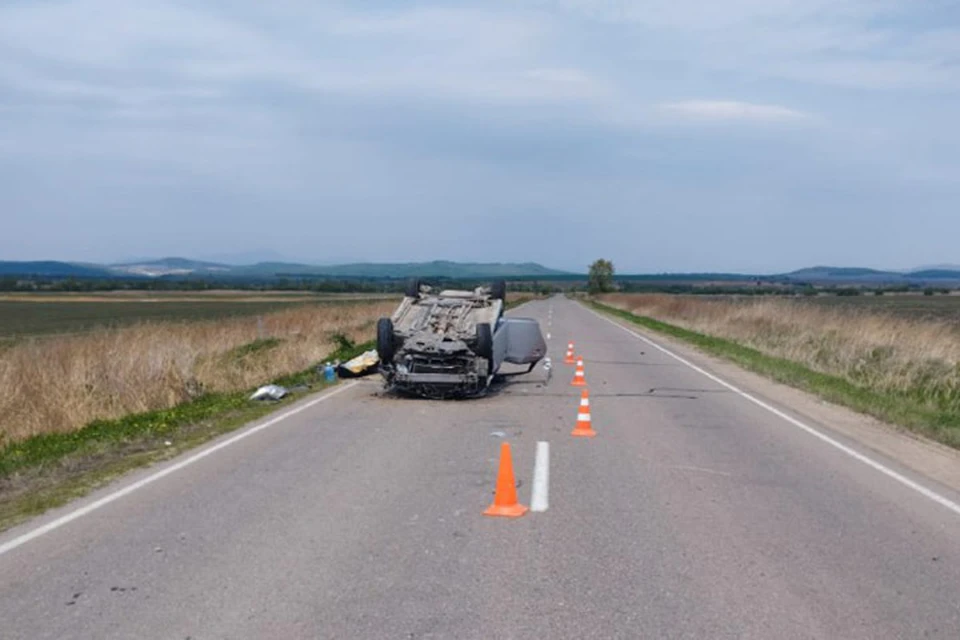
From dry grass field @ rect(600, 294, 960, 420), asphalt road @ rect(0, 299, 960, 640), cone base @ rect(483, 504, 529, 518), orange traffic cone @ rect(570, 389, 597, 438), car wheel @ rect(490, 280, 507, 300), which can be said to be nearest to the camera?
asphalt road @ rect(0, 299, 960, 640)

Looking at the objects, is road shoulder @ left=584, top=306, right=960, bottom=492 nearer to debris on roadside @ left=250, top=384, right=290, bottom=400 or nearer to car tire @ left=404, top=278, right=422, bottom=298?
car tire @ left=404, top=278, right=422, bottom=298

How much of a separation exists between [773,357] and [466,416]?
14924 mm

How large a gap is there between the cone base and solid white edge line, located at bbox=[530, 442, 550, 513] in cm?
17

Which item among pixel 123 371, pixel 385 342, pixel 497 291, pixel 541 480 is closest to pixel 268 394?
pixel 385 342

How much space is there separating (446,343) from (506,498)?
8318mm

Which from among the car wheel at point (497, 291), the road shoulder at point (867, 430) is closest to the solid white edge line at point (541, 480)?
the road shoulder at point (867, 430)

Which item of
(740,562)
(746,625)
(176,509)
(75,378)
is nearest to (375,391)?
(75,378)

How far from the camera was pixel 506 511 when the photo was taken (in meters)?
8.38

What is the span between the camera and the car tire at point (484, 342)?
16.9 meters

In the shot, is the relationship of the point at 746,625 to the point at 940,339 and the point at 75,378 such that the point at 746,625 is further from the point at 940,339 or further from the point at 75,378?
the point at 940,339

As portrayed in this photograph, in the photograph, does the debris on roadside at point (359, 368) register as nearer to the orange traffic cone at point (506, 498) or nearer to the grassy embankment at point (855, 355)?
the grassy embankment at point (855, 355)

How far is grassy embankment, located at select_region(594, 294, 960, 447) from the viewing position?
660 inches

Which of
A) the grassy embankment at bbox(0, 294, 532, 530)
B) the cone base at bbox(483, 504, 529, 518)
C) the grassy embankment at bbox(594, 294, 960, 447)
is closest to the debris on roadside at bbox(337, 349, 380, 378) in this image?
the grassy embankment at bbox(0, 294, 532, 530)

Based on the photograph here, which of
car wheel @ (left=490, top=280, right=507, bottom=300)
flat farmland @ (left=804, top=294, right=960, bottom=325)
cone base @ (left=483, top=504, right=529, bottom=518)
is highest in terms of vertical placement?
car wheel @ (left=490, top=280, right=507, bottom=300)
